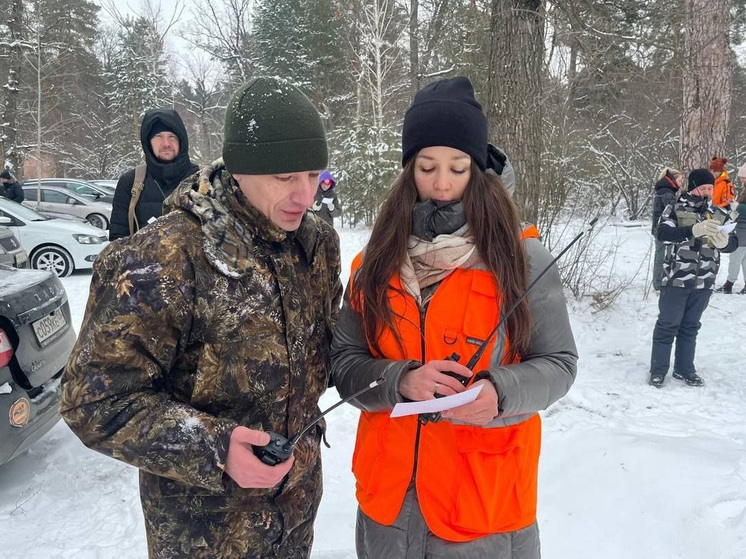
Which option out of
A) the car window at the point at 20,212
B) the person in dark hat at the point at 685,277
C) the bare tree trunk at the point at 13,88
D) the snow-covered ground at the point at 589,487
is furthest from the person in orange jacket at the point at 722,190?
the bare tree trunk at the point at 13,88

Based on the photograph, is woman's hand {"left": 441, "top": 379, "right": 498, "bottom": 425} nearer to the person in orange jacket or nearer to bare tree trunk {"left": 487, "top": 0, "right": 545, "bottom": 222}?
bare tree trunk {"left": 487, "top": 0, "right": 545, "bottom": 222}

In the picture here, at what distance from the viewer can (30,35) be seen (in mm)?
20359

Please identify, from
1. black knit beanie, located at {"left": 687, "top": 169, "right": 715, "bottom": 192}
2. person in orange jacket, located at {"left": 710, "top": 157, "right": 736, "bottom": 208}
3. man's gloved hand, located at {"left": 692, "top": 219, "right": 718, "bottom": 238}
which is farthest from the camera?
person in orange jacket, located at {"left": 710, "top": 157, "right": 736, "bottom": 208}

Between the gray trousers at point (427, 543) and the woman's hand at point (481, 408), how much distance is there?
0.34 meters

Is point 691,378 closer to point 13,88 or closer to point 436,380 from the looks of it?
point 436,380

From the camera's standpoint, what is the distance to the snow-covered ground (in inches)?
109

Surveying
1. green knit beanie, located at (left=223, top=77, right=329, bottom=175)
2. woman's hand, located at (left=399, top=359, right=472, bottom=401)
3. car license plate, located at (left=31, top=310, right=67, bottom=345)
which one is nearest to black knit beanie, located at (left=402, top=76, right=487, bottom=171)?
green knit beanie, located at (left=223, top=77, right=329, bottom=175)

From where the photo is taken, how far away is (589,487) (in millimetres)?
3227

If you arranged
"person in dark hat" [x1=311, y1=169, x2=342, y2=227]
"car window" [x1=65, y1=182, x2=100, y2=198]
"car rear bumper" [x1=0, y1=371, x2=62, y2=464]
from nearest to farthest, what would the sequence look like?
"car rear bumper" [x1=0, y1=371, x2=62, y2=464] < "person in dark hat" [x1=311, y1=169, x2=342, y2=227] < "car window" [x1=65, y1=182, x2=100, y2=198]

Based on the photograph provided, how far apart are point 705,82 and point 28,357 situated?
8.98 m

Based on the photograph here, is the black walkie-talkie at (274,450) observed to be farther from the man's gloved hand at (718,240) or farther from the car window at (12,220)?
the car window at (12,220)

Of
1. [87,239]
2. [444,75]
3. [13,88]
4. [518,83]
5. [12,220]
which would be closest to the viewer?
[518,83]

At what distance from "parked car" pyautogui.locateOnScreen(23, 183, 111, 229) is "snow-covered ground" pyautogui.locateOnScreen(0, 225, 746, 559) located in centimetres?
1337

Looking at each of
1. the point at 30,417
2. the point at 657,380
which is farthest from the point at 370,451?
the point at 657,380
